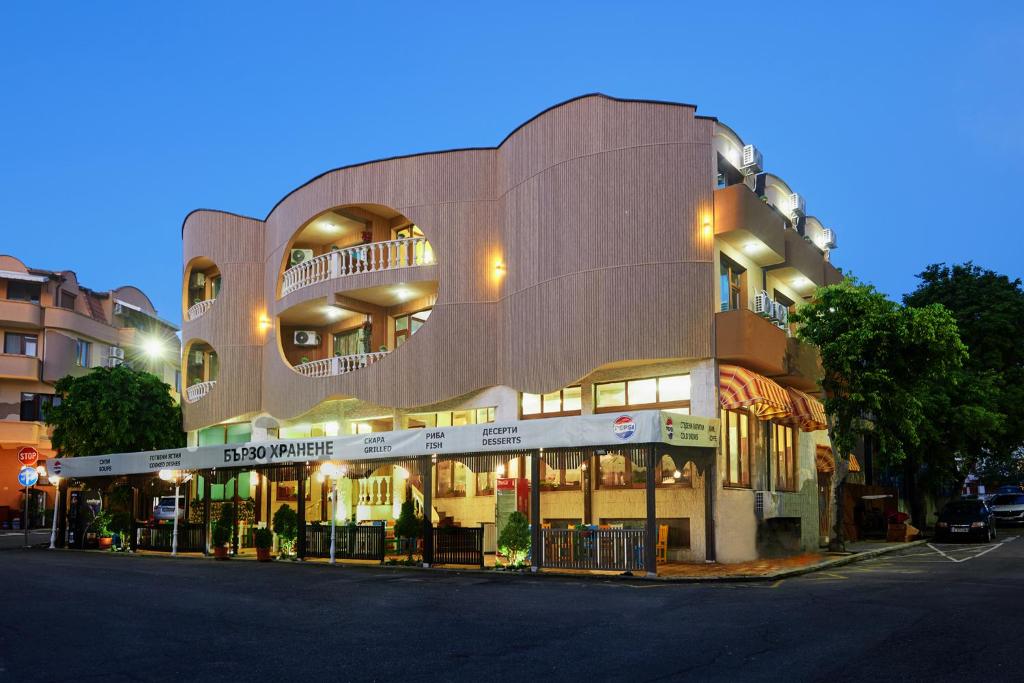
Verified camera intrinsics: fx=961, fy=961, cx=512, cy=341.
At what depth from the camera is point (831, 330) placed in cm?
2745

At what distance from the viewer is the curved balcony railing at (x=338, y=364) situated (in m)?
32.6

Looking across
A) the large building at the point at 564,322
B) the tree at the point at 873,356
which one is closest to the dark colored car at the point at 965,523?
the large building at the point at 564,322

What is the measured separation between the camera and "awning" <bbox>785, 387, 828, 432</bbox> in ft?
93.5

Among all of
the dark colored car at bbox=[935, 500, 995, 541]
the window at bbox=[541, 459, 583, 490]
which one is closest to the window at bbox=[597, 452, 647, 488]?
the window at bbox=[541, 459, 583, 490]

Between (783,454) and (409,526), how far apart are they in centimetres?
1314

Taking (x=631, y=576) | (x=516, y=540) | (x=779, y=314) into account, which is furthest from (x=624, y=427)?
(x=779, y=314)

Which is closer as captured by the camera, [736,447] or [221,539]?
A: [736,447]

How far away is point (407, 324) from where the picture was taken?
34.3 metres

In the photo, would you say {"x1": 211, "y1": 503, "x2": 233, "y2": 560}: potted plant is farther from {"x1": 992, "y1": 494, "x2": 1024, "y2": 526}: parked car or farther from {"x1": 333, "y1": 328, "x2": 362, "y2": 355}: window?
{"x1": 992, "y1": 494, "x2": 1024, "y2": 526}: parked car

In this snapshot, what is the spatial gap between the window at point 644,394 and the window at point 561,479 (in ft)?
6.36

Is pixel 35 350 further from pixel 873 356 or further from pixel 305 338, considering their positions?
pixel 873 356

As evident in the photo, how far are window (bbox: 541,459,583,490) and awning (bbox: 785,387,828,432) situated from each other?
6.67 meters

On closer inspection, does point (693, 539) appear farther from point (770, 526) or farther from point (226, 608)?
point (226, 608)

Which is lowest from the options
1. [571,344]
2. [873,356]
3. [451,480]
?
[451,480]
